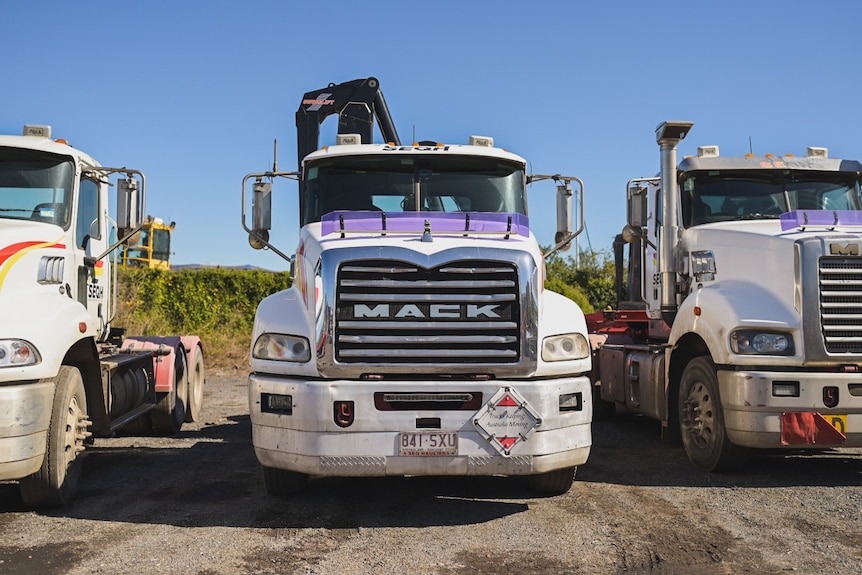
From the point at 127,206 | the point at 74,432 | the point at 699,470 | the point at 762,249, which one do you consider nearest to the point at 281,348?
the point at 74,432

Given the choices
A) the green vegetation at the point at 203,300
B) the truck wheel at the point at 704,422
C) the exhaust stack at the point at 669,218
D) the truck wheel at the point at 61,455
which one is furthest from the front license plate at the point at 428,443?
the green vegetation at the point at 203,300

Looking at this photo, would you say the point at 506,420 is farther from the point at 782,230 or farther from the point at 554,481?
the point at 782,230

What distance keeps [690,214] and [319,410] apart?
490 centimetres

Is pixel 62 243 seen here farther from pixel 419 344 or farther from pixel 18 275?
pixel 419 344

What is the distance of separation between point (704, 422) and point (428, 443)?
3.22 m

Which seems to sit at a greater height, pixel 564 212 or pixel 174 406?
pixel 564 212

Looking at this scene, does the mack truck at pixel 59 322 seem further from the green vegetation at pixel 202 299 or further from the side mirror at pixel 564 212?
the green vegetation at pixel 202 299

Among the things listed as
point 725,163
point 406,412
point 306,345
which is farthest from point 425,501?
point 725,163

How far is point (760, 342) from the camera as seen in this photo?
6762mm

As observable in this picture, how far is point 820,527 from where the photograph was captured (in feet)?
17.9

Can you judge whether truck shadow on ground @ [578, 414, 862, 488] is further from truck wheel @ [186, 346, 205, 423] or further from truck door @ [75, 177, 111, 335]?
truck wheel @ [186, 346, 205, 423]

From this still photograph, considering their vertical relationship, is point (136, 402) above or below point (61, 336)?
below

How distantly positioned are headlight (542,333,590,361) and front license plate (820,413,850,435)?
2.23 meters

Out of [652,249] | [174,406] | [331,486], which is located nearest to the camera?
[331,486]
